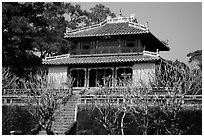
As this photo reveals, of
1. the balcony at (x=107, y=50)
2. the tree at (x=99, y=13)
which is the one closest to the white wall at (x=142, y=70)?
the balcony at (x=107, y=50)

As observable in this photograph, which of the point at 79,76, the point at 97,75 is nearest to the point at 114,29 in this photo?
the point at 97,75

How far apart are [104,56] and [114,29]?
2262 mm

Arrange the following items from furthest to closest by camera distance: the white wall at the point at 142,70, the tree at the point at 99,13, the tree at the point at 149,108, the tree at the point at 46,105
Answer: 1. the tree at the point at 99,13
2. the white wall at the point at 142,70
3. the tree at the point at 46,105
4. the tree at the point at 149,108

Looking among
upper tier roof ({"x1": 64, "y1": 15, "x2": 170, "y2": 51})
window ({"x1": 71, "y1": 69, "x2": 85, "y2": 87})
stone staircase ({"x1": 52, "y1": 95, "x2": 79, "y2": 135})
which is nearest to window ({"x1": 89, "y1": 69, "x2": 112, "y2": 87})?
window ({"x1": 71, "y1": 69, "x2": 85, "y2": 87})

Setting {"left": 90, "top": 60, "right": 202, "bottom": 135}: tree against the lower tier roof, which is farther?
the lower tier roof

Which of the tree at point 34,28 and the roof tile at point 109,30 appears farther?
the tree at point 34,28

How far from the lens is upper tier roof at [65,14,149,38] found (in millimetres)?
22969

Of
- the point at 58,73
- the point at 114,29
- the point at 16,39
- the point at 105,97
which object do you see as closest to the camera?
the point at 105,97

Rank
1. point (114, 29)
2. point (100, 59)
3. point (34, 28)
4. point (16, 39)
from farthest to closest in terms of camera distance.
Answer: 1. point (34, 28)
2. point (16, 39)
3. point (114, 29)
4. point (100, 59)

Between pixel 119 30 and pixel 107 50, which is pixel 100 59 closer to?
pixel 107 50

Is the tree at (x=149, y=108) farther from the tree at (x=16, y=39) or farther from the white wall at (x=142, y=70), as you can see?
the tree at (x=16, y=39)

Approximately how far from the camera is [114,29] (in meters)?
24.0

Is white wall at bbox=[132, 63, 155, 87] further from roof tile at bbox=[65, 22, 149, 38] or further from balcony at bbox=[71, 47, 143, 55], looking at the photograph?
roof tile at bbox=[65, 22, 149, 38]

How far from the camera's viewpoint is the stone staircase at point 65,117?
1577 centimetres
